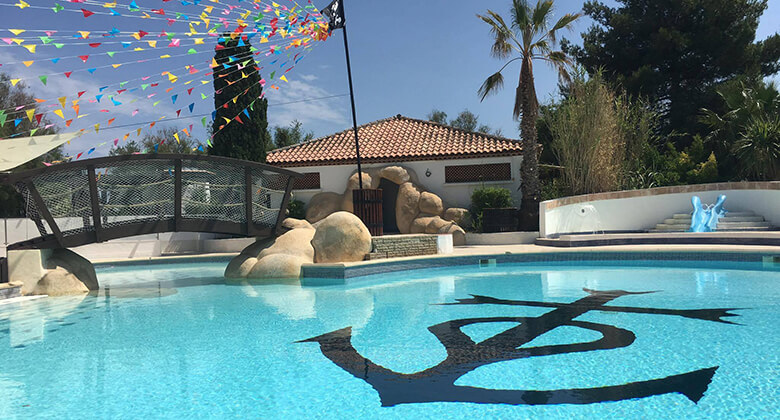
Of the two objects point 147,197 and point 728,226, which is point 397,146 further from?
point 147,197

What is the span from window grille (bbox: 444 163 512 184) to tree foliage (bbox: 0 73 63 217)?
16.6m

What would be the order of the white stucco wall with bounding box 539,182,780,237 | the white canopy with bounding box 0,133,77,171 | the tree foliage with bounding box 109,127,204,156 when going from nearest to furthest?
the white canopy with bounding box 0,133,77,171
the white stucco wall with bounding box 539,182,780,237
the tree foliage with bounding box 109,127,204,156

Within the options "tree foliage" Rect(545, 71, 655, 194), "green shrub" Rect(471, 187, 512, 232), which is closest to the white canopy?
"green shrub" Rect(471, 187, 512, 232)

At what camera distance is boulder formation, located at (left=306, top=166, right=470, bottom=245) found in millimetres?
18344

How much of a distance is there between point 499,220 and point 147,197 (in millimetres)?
10894

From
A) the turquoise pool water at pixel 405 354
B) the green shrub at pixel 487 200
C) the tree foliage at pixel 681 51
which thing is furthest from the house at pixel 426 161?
the turquoise pool water at pixel 405 354

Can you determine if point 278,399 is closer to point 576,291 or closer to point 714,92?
point 576,291

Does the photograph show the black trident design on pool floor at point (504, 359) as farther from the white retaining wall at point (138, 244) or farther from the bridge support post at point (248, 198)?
the white retaining wall at point (138, 244)

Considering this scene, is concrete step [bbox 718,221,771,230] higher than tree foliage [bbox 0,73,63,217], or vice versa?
tree foliage [bbox 0,73,63,217]

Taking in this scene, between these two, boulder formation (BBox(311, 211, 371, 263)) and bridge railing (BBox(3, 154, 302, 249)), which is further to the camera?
boulder formation (BBox(311, 211, 371, 263))

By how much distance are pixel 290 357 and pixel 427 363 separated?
126cm

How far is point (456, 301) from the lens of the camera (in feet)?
25.4

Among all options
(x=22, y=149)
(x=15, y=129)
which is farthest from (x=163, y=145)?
(x=22, y=149)

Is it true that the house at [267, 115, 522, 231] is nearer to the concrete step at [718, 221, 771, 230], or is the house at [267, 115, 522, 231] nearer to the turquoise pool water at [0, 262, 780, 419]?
the concrete step at [718, 221, 771, 230]
